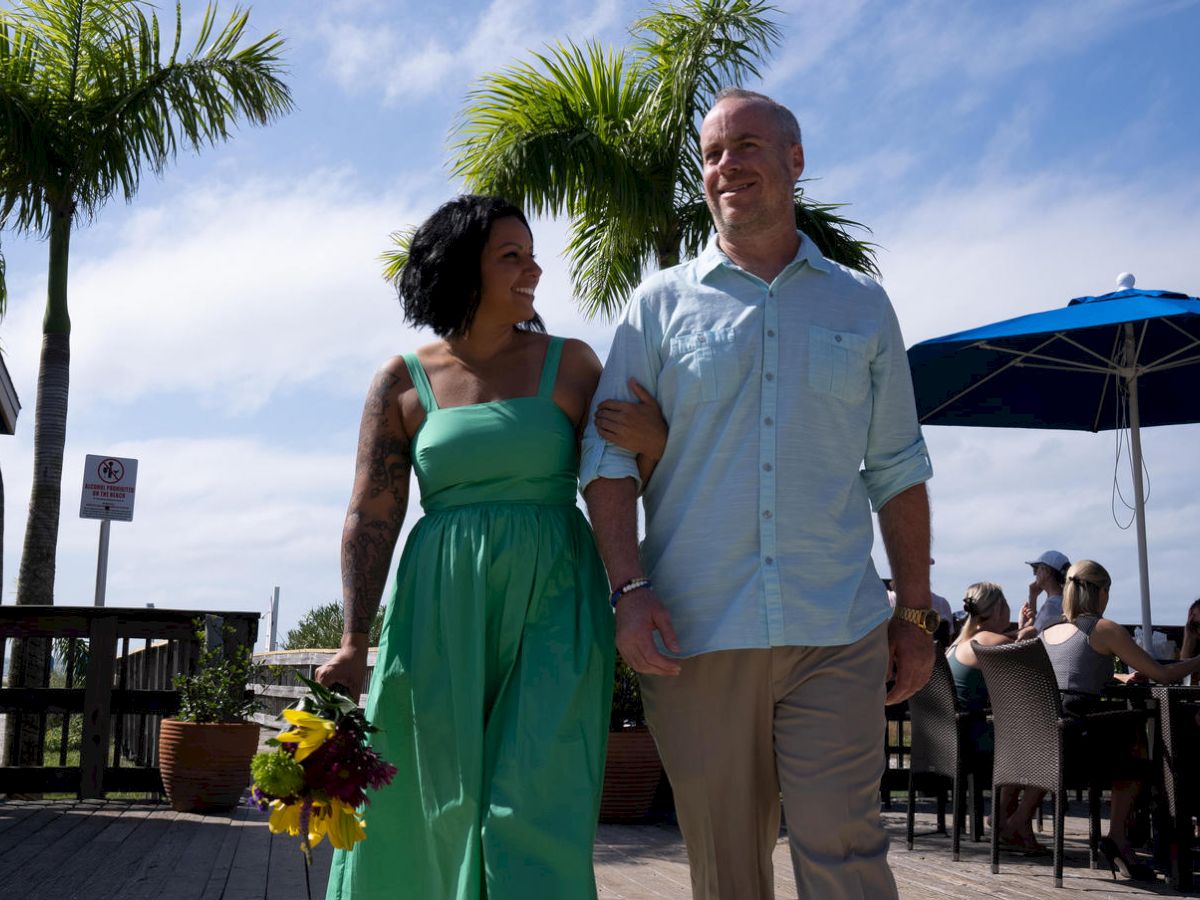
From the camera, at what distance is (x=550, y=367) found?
3016mm

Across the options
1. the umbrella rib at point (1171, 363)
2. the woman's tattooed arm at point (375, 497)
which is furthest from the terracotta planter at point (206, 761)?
the umbrella rib at point (1171, 363)

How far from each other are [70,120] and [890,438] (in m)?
11.7

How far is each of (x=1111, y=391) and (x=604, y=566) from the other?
7.15 metres

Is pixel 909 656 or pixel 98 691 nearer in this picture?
pixel 909 656

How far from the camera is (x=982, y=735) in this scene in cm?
646

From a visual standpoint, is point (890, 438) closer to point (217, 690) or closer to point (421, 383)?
point (421, 383)

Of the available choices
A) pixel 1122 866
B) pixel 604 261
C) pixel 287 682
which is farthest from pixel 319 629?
pixel 1122 866

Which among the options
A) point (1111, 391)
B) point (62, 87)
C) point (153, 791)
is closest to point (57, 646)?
point (62, 87)

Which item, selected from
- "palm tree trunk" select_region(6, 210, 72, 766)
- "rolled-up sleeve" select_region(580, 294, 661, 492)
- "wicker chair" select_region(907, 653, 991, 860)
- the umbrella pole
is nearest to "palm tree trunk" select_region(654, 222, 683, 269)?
the umbrella pole

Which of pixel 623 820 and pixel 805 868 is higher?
pixel 805 868

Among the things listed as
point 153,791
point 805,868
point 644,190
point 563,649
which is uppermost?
point 644,190

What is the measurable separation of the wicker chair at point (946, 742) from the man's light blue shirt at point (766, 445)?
3783mm

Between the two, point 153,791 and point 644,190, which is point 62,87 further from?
point 153,791

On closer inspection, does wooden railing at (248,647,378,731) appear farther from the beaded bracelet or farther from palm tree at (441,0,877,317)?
the beaded bracelet
